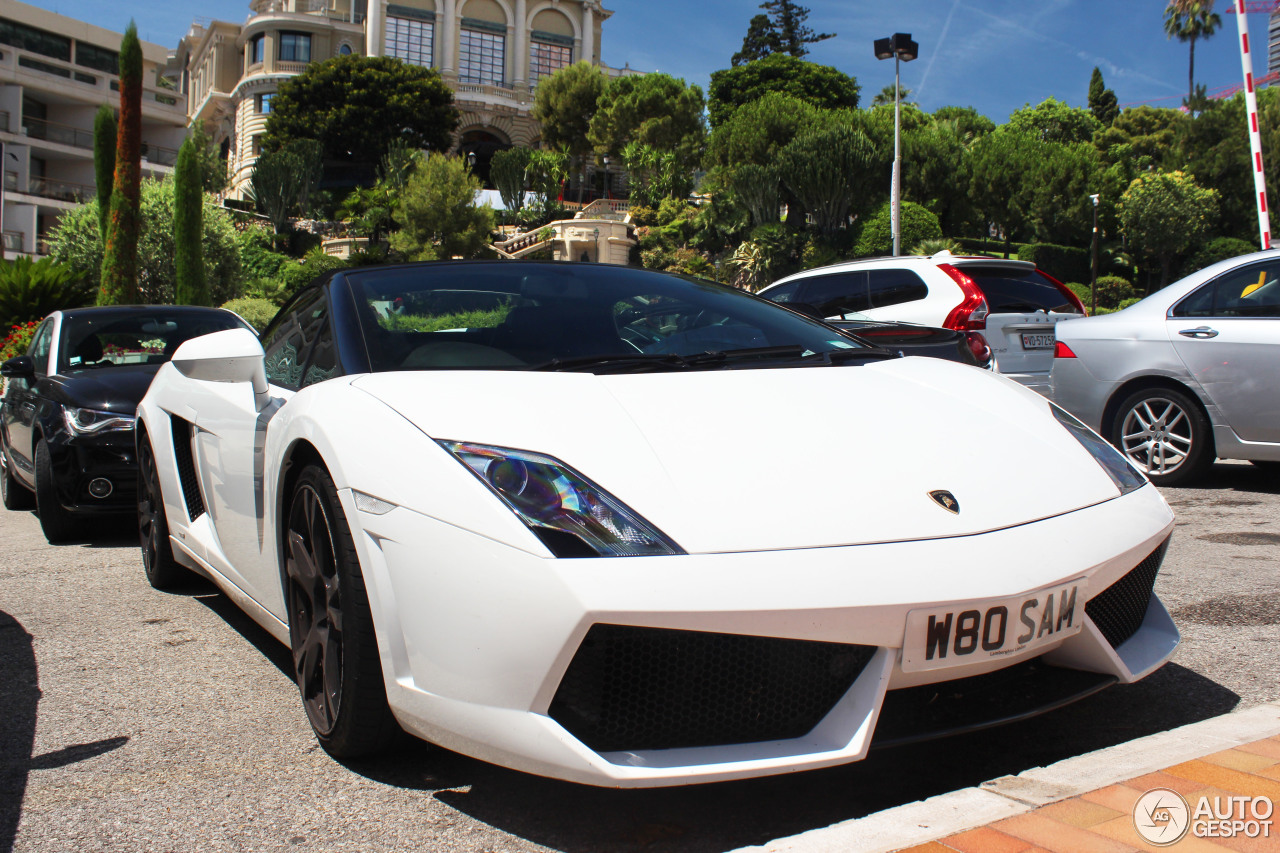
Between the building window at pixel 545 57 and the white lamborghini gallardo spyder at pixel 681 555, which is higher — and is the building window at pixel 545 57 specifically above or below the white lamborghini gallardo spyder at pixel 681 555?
above

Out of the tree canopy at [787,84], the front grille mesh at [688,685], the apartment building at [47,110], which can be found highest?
the tree canopy at [787,84]

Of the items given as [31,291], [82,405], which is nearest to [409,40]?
[31,291]

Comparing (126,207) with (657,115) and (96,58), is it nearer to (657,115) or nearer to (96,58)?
(657,115)

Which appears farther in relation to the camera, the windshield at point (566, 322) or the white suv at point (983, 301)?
the white suv at point (983, 301)

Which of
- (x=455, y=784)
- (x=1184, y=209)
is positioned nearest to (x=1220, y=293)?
(x=455, y=784)

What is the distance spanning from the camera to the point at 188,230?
24.1 meters

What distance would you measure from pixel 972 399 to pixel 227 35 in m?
94.0

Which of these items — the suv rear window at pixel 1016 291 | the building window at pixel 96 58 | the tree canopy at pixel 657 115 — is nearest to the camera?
the suv rear window at pixel 1016 291

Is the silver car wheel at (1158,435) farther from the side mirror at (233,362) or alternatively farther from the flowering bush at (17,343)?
the flowering bush at (17,343)

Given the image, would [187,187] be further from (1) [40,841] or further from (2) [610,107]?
(2) [610,107]

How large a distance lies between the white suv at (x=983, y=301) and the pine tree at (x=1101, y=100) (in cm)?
8590

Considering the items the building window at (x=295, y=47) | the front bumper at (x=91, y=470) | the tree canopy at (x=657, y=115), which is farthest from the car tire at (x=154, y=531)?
the building window at (x=295, y=47)

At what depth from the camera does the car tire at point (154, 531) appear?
13.3 feet

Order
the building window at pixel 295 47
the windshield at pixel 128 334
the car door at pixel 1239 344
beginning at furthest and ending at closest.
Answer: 1. the building window at pixel 295 47
2. the windshield at pixel 128 334
3. the car door at pixel 1239 344
